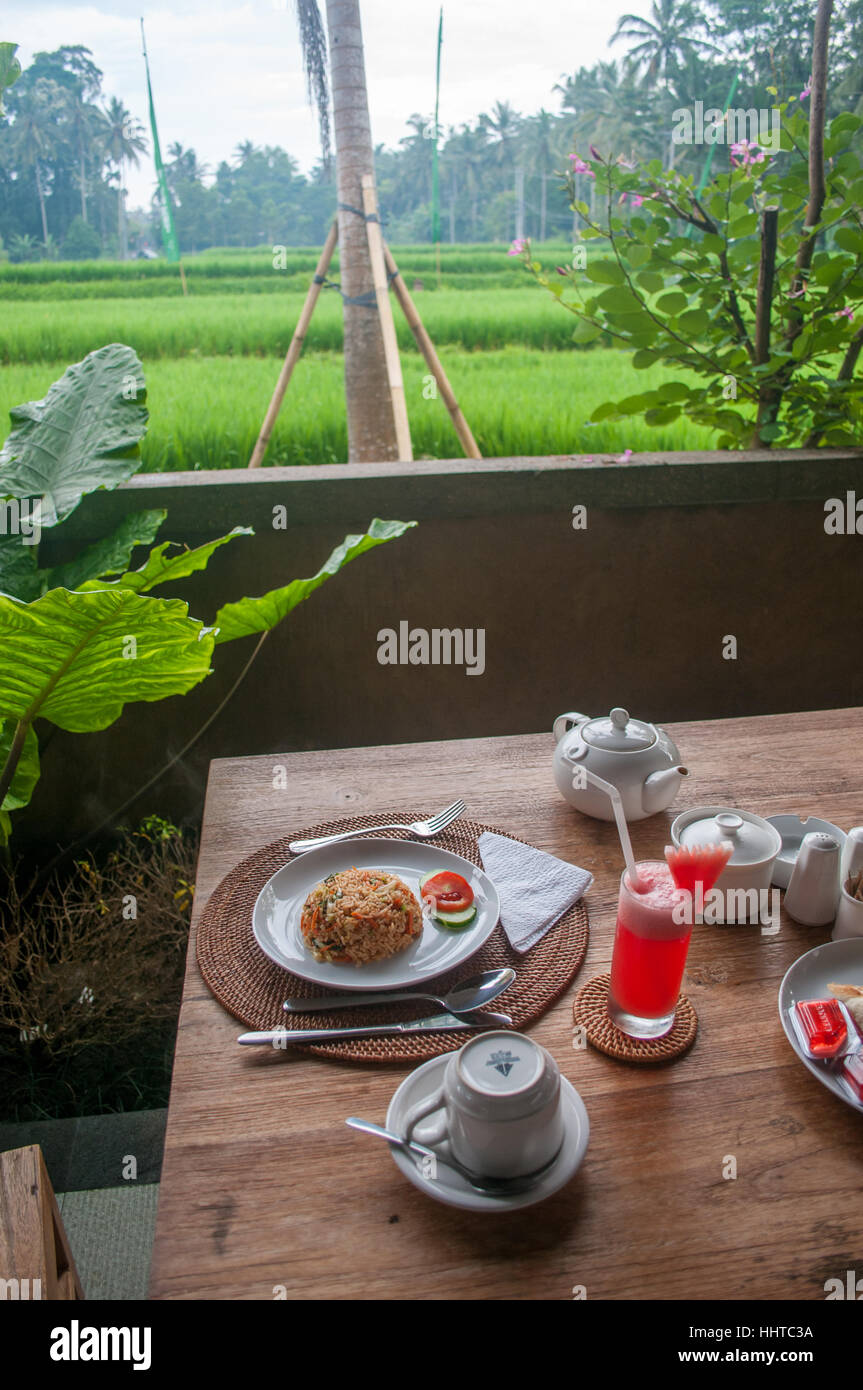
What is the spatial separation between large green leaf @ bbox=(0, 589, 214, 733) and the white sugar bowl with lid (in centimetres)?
61

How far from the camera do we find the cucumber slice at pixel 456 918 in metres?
0.94

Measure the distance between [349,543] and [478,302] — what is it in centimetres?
198

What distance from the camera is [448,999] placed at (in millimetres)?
848

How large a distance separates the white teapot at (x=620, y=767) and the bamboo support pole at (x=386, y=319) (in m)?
1.39

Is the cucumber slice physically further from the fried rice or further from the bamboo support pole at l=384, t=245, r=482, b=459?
the bamboo support pole at l=384, t=245, r=482, b=459

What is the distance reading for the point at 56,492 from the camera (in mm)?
1498

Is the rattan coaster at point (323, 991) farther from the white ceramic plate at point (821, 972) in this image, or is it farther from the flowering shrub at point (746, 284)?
the flowering shrub at point (746, 284)

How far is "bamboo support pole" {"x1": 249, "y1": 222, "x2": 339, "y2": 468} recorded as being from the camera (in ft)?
7.75

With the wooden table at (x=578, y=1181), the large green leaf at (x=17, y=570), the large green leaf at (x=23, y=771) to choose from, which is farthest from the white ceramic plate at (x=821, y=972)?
the large green leaf at (x=17, y=570)

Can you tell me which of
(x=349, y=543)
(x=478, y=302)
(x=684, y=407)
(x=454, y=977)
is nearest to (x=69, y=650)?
(x=349, y=543)

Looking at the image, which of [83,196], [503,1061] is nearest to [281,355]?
[83,196]

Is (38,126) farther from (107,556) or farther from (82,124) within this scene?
(107,556)

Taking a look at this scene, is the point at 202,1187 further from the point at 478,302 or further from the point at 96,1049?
the point at 478,302

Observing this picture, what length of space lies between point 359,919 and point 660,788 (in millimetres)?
407
